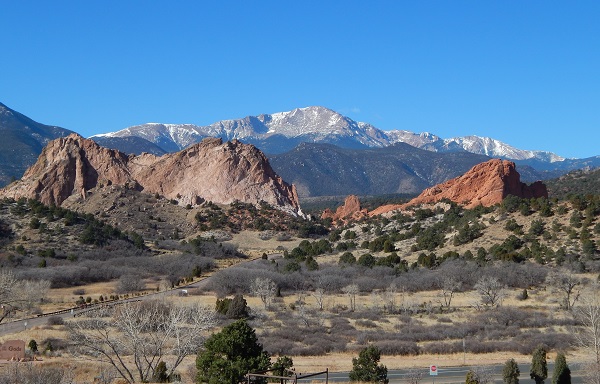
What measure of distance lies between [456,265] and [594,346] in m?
30.0

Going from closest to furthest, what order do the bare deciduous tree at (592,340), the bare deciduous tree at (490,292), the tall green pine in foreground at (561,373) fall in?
1. the bare deciduous tree at (592,340)
2. the tall green pine in foreground at (561,373)
3. the bare deciduous tree at (490,292)

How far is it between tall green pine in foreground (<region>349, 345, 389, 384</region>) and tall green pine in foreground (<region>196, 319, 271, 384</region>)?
17.4 ft

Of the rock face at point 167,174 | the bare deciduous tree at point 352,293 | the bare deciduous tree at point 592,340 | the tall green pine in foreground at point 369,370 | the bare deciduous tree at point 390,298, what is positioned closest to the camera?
the bare deciduous tree at point 592,340

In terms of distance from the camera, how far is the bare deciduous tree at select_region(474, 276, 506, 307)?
2047 inches

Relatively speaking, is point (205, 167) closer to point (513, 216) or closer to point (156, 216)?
point (156, 216)

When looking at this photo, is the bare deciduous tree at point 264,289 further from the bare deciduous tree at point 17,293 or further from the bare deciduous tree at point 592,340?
the bare deciduous tree at point 592,340

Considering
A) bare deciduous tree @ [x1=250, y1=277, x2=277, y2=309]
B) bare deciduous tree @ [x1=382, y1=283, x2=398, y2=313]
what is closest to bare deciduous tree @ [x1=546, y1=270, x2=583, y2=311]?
bare deciduous tree @ [x1=382, y1=283, x2=398, y2=313]

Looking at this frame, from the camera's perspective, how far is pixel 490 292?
53625 millimetres

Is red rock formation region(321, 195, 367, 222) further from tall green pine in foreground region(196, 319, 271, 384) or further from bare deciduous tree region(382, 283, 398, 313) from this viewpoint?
tall green pine in foreground region(196, 319, 271, 384)

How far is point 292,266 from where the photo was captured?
67125mm

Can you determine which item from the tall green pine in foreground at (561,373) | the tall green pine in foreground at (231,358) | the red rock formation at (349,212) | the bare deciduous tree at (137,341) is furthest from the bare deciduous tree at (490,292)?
the red rock formation at (349,212)

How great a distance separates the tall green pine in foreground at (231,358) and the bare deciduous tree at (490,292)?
2996 cm

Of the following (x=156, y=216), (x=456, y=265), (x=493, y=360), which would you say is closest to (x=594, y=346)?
(x=493, y=360)

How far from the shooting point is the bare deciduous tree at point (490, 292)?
52.0m
